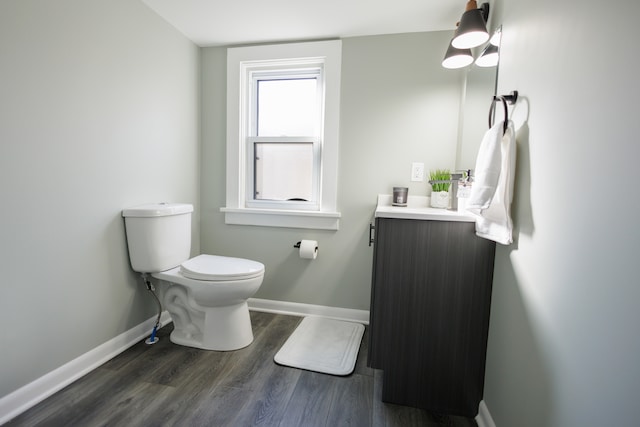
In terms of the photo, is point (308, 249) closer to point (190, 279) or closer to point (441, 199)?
point (190, 279)

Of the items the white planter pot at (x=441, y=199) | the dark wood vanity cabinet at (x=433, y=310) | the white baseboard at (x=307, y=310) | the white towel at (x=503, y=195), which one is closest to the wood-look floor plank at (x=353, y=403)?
the dark wood vanity cabinet at (x=433, y=310)

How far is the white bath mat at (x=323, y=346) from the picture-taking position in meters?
1.64

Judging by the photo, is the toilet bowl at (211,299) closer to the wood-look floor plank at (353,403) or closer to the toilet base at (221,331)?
the toilet base at (221,331)

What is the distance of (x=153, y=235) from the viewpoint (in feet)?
5.65

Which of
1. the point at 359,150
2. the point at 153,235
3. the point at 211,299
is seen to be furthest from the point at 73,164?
the point at 359,150

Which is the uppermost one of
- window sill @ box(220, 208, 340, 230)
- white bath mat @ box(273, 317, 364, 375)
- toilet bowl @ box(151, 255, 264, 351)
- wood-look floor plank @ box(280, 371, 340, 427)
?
window sill @ box(220, 208, 340, 230)

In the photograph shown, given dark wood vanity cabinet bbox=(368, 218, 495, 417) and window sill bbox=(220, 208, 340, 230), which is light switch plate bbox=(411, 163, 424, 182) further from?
dark wood vanity cabinet bbox=(368, 218, 495, 417)

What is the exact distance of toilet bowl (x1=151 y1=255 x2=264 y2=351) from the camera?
5.44 feet

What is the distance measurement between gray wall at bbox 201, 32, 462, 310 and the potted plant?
0.43 feet

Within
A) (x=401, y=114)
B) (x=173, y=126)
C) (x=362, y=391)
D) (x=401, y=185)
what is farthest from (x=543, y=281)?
(x=173, y=126)

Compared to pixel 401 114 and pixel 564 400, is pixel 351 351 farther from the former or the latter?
pixel 401 114

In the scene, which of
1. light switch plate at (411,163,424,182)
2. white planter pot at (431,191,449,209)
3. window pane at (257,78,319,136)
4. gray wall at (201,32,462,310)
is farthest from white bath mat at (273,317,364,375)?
window pane at (257,78,319,136)

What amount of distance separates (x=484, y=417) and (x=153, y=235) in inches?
72.3

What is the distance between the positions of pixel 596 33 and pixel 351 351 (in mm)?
1704
